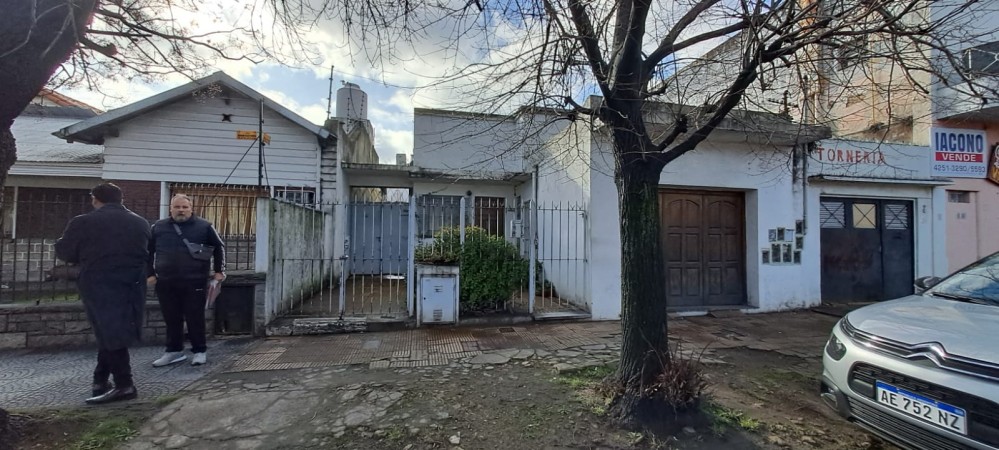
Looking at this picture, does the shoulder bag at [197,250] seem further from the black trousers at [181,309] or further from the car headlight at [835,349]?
the car headlight at [835,349]

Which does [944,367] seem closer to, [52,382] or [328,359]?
[328,359]

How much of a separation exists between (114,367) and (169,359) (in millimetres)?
1017

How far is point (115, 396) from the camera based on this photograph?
131 inches

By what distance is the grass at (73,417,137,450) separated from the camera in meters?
2.68

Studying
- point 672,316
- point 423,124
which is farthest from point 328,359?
point 423,124

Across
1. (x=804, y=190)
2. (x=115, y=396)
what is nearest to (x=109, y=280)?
(x=115, y=396)

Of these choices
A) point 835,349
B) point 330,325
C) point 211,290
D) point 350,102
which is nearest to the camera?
point 835,349

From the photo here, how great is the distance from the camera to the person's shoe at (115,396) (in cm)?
329

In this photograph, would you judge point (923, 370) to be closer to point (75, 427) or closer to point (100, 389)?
point (75, 427)

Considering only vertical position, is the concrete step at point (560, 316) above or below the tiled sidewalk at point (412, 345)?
above

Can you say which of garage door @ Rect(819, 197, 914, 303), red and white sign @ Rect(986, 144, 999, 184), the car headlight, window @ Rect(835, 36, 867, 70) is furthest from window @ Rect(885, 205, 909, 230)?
the car headlight

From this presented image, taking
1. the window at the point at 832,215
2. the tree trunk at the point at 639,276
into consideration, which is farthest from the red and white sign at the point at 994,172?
the tree trunk at the point at 639,276

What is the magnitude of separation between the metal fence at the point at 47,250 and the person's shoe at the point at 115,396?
2.43m

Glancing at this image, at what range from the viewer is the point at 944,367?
223cm
